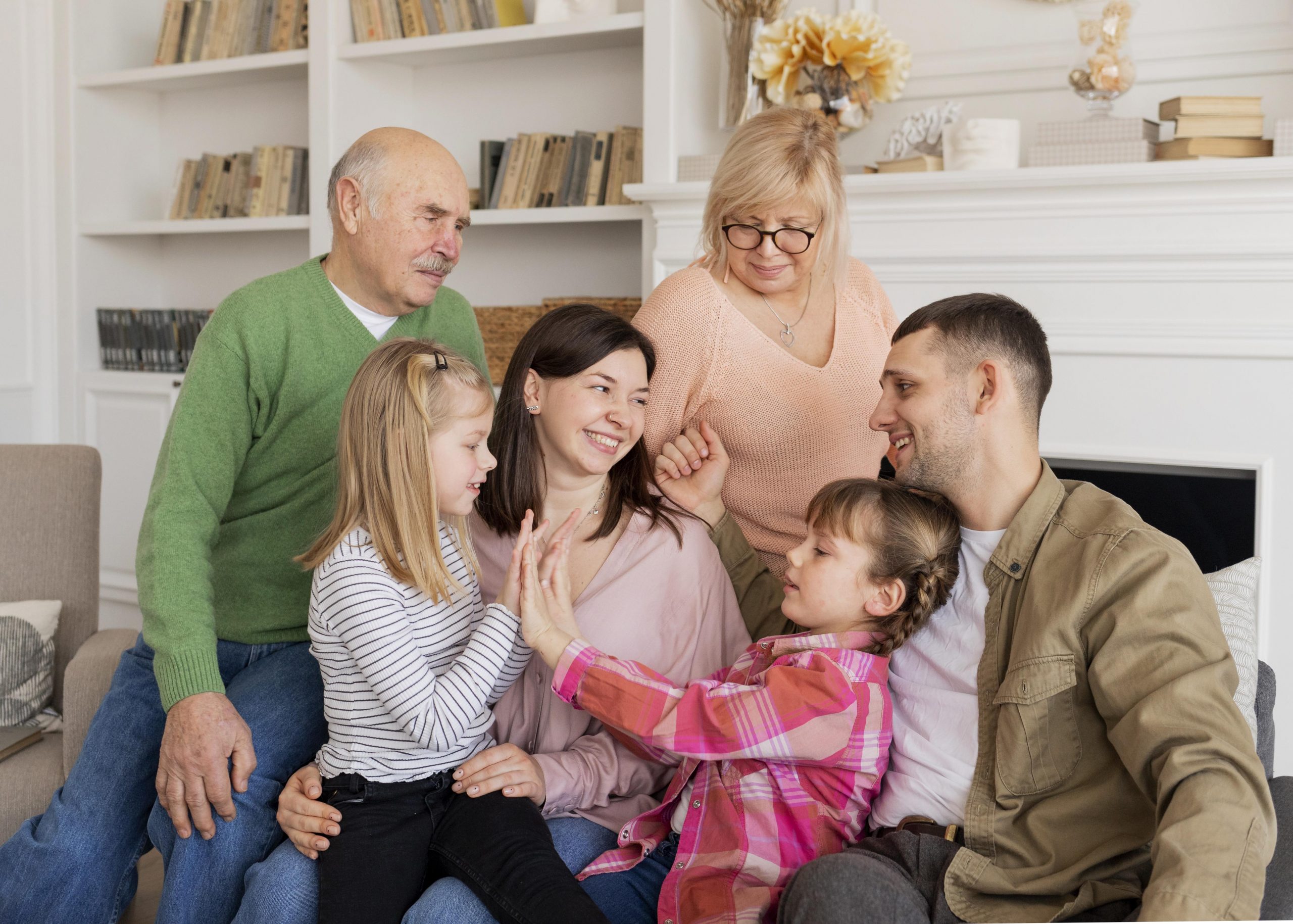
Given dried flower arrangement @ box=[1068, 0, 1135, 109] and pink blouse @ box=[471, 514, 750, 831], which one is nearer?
pink blouse @ box=[471, 514, 750, 831]

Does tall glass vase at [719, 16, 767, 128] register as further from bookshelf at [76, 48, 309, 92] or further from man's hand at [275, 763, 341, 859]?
man's hand at [275, 763, 341, 859]

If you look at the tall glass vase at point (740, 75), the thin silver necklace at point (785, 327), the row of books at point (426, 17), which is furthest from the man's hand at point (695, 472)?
the row of books at point (426, 17)

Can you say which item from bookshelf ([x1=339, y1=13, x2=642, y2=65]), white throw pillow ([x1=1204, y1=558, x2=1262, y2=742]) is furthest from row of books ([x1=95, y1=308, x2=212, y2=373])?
white throw pillow ([x1=1204, y1=558, x2=1262, y2=742])

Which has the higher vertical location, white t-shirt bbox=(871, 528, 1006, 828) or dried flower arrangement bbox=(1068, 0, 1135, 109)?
dried flower arrangement bbox=(1068, 0, 1135, 109)

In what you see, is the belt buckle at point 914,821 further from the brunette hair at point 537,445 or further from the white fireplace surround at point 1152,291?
the white fireplace surround at point 1152,291

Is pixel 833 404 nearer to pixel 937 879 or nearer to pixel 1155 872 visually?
pixel 937 879

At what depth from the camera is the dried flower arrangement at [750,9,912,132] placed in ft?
9.25

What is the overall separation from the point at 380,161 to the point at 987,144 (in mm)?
1561

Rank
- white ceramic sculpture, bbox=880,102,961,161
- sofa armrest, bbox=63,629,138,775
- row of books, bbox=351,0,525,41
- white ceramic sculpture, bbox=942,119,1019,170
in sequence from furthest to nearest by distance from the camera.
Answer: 1. row of books, bbox=351,0,525,41
2. white ceramic sculpture, bbox=880,102,961,161
3. white ceramic sculpture, bbox=942,119,1019,170
4. sofa armrest, bbox=63,629,138,775

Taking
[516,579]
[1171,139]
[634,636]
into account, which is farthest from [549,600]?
[1171,139]

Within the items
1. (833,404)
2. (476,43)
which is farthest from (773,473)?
(476,43)

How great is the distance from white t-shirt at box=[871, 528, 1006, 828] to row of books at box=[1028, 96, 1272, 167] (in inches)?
55.8

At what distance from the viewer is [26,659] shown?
2377 mm

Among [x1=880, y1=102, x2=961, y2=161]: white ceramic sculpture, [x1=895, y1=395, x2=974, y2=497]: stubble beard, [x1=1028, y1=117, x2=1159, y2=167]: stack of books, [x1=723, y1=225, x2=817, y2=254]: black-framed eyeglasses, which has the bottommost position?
[x1=895, y1=395, x2=974, y2=497]: stubble beard
